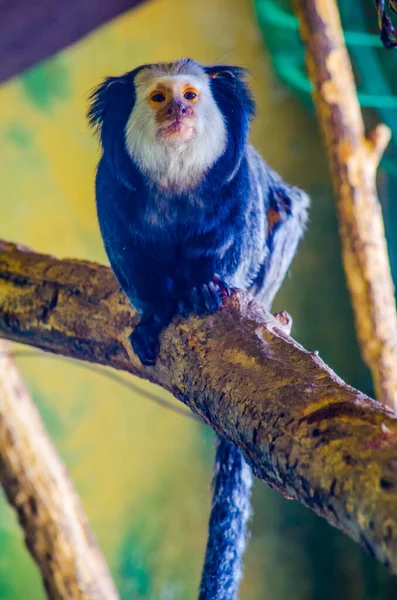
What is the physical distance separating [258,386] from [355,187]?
52.3 inches

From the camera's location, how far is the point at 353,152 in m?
2.25

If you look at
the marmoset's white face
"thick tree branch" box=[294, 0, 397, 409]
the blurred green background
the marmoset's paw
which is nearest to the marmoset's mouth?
the marmoset's white face

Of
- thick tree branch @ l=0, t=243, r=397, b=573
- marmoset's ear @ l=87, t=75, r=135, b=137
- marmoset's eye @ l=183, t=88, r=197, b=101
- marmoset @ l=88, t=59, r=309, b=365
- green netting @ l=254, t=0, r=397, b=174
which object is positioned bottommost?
thick tree branch @ l=0, t=243, r=397, b=573

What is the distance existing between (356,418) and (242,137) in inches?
35.4

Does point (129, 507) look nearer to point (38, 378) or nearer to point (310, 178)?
point (38, 378)

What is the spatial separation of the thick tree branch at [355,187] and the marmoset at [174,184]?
66 cm

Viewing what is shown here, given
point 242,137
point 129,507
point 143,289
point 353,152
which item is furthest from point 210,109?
point 129,507

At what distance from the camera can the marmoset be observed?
1531mm

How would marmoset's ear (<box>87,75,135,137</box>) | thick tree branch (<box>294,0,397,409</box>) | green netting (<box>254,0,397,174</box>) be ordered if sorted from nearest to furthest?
1. marmoset's ear (<box>87,75,135,137</box>)
2. thick tree branch (<box>294,0,397,409</box>)
3. green netting (<box>254,0,397,174</box>)

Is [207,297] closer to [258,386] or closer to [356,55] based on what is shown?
[258,386]

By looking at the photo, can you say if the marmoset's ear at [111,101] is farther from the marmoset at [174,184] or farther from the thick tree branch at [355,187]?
the thick tree branch at [355,187]

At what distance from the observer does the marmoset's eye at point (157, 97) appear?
1523 millimetres

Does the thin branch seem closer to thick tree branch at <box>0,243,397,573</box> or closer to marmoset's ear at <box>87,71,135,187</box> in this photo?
thick tree branch at <box>0,243,397,573</box>

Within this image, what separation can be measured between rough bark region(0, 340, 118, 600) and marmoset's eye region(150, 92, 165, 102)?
1.19m
